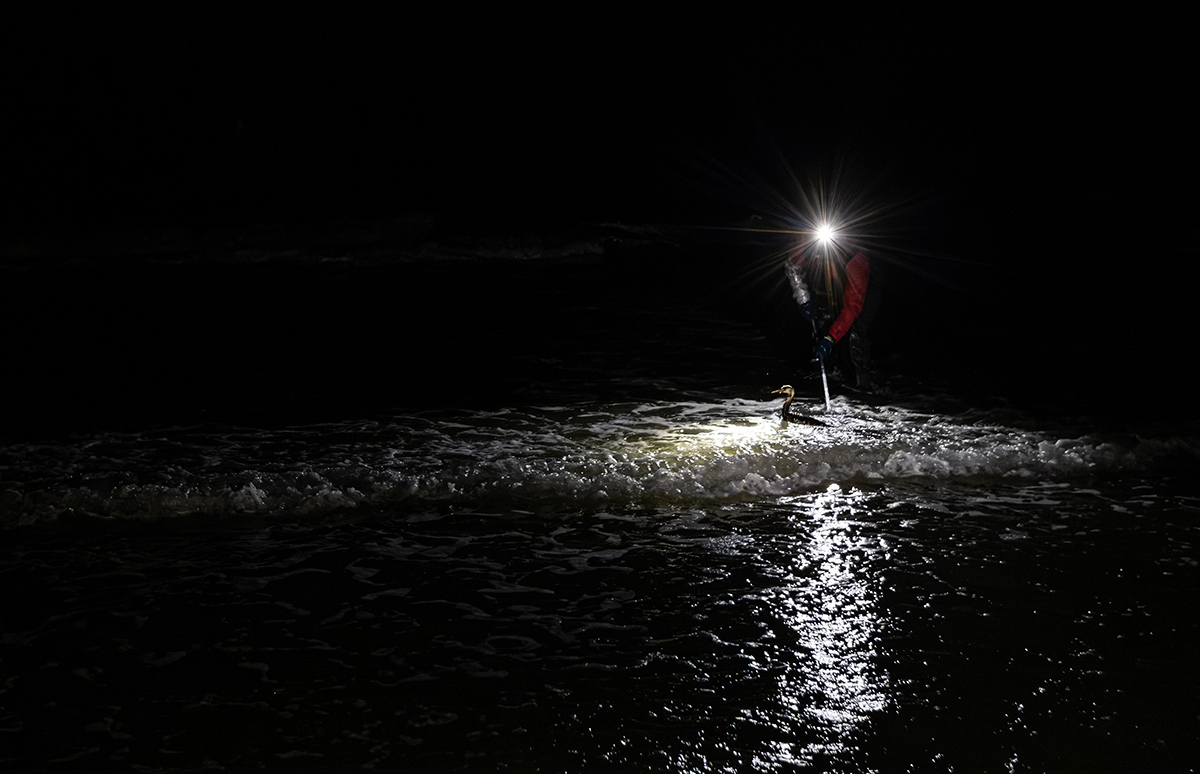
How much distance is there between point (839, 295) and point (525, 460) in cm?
401

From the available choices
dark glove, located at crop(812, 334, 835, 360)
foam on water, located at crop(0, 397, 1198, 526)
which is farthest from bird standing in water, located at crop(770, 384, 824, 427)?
dark glove, located at crop(812, 334, 835, 360)

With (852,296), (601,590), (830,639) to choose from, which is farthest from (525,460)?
(852,296)

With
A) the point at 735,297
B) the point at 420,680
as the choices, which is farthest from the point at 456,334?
the point at 420,680

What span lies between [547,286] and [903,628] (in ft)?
47.2

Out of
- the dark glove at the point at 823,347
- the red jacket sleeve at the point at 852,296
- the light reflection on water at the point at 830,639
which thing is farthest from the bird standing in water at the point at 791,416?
the light reflection on water at the point at 830,639

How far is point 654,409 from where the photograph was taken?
7.64m

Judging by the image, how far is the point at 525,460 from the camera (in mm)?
5902

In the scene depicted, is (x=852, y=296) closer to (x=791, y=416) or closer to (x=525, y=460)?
(x=791, y=416)

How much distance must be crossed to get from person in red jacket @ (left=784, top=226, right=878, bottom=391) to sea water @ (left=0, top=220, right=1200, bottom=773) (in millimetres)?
750

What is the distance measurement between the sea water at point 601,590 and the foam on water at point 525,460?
0.03 metres

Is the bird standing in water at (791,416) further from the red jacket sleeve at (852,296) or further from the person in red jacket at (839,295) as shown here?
the red jacket sleeve at (852,296)

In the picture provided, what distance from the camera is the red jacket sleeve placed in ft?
25.0

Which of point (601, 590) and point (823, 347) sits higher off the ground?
point (823, 347)

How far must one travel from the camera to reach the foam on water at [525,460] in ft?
17.1
